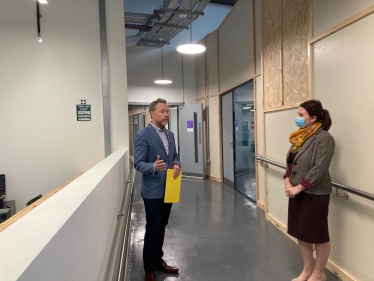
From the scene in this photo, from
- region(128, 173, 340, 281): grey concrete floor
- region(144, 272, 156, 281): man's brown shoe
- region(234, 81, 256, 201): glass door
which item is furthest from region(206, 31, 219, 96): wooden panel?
region(144, 272, 156, 281): man's brown shoe

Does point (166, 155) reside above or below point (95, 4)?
below

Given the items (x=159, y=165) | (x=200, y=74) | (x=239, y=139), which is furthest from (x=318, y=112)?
(x=200, y=74)

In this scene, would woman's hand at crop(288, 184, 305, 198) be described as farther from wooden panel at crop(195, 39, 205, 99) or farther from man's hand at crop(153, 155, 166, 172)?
wooden panel at crop(195, 39, 205, 99)

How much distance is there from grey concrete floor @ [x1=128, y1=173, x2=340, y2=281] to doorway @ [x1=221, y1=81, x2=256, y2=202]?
0.98m

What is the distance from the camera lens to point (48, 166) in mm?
4281

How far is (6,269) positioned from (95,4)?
→ 4721 millimetres

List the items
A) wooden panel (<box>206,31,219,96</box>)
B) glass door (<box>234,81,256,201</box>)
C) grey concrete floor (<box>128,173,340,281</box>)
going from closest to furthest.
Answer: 1. grey concrete floor (<box>128,173,340,281</box>)
2. glass door (<box>234,81,256,201</box>)
3. wooden panel (<box>206,31,219,96</box>)

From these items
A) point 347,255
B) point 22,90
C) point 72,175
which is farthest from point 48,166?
point 347,255

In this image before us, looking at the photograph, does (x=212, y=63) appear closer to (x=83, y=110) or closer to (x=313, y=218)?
(x=83, y=110)

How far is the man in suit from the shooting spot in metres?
2.38

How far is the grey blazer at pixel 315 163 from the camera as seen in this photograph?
220cm

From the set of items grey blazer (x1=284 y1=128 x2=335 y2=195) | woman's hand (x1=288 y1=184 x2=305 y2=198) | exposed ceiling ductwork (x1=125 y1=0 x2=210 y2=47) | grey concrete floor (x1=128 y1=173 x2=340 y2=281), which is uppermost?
Result: exposed ceiling ductwork (x1=125 y1=0 x2=210 y2=47)

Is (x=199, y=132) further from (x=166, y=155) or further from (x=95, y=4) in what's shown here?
(x=166, y=155)

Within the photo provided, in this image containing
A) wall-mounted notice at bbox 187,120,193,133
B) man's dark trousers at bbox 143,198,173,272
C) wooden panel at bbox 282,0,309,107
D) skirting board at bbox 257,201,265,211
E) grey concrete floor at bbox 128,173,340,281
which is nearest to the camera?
man's dark trousers at bbox 143,198,173,272
